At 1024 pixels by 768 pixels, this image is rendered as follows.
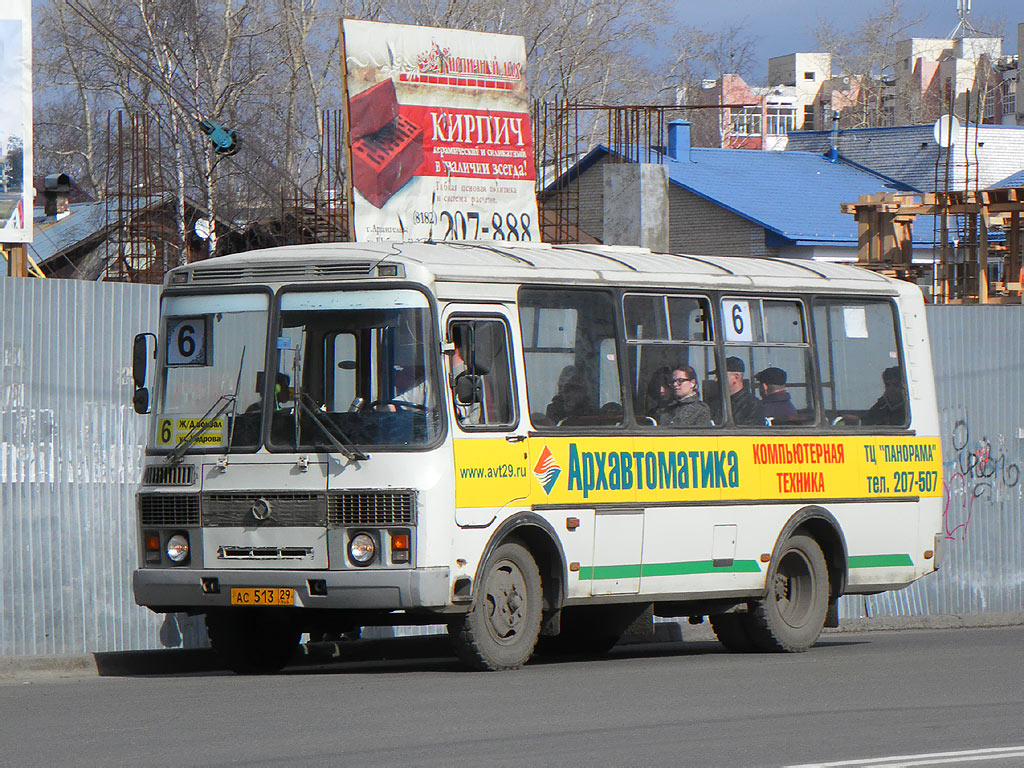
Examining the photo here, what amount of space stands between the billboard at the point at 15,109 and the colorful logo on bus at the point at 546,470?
19.1 feet

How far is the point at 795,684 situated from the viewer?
33.8 ft

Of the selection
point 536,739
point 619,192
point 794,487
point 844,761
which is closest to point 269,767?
point 536,739

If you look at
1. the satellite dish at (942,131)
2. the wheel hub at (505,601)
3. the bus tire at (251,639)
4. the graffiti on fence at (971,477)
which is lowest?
the bus tire at (251,639)

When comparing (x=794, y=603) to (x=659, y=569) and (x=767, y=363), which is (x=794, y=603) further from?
(x=767, y=363)

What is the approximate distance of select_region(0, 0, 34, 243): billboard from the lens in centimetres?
1485

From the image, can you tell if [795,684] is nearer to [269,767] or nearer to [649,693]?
[649,693]

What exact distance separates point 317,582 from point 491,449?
1368 mm

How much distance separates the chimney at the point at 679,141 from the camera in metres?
44.7

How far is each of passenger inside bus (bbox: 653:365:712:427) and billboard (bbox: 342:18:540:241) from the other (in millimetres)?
5934

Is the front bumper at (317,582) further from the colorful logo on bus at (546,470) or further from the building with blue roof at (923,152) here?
the building with blue roof at (923,152)

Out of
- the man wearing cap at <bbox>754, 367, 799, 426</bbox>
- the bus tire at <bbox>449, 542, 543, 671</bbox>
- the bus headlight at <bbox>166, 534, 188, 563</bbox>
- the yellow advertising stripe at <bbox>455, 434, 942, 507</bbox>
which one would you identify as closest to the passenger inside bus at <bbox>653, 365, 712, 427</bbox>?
the yellow advertising stripe at <bbox>455, 434, 942, 507</bbox>

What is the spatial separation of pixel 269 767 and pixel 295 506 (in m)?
3.62

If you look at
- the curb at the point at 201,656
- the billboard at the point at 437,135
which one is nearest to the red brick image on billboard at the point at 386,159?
the billboard at the point at 437,135

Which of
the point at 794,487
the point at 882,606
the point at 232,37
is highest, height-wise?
the point at 232,37
